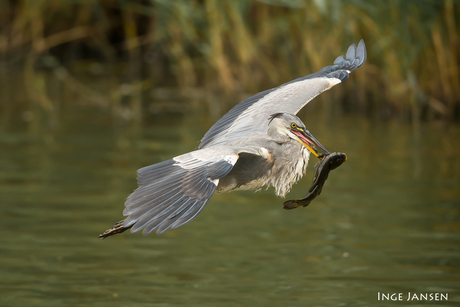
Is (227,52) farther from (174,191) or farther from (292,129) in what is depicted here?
(174,191)

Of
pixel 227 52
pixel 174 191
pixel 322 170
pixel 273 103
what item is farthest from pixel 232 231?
pixel 227 52

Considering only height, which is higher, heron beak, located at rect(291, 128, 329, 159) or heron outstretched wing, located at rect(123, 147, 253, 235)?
heron beak, located at rect(291, 128, 329, 159)

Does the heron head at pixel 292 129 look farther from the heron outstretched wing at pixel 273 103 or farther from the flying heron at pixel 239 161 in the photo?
the heron outstretched wing at pixel 273 103

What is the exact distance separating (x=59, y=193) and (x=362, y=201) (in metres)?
3.37

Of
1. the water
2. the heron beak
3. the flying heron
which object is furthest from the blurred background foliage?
the heron beak

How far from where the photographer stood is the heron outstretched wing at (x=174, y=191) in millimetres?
4262

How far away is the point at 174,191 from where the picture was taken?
178 inches

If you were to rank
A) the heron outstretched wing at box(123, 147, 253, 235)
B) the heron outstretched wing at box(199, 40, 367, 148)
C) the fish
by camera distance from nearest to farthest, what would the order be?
the heron outstretched wing at box(123, 147, 253, 235)
the fish
the heron outstretched wing at box(199, 40, 367, 148)

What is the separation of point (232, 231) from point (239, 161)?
2.14 meters

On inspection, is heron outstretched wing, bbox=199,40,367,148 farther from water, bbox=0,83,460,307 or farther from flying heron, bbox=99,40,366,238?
water, bbox=0,83,460,307

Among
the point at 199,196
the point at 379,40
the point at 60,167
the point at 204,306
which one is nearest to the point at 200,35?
the point at 379,40

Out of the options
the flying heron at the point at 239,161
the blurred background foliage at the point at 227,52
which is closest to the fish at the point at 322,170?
the flying heron at the point at 239,161

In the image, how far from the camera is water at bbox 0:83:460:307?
238 inches

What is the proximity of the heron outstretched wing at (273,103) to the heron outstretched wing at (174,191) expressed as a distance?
0.89 meters
